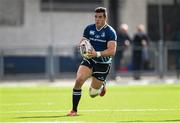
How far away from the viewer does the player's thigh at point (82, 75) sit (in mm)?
15047

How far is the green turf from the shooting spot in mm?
13992

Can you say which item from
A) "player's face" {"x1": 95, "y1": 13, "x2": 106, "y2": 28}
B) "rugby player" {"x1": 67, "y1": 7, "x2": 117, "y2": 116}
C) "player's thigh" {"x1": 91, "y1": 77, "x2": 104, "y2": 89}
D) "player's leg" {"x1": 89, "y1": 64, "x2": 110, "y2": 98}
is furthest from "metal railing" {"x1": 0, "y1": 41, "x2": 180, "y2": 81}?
"player's face" {"x1": 95, "y1": 13, "x2": 106, "y2": 28}

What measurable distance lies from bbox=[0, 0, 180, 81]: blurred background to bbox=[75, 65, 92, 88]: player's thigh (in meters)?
16.8

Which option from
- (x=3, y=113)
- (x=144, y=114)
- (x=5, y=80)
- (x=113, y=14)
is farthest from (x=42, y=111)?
(x=113, y=14)

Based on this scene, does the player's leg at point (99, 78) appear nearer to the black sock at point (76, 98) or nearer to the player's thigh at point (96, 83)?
the player's thigh at point (96, 83)

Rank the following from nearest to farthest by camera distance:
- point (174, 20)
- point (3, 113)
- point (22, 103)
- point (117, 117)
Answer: point (117, 117) < point (3, 113) < point (22, 103) < point (174, 20)

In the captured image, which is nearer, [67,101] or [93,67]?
[93,67]

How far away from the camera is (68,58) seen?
32344 millimetres

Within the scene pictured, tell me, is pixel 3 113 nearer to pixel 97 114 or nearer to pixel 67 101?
pixel 97 114

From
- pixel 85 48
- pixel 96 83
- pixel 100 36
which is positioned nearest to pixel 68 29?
pixel 96 83

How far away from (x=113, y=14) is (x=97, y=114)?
882 inches

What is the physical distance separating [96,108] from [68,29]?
20.2 metres

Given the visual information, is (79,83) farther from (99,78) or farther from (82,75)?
(99,78)

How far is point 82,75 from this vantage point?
49.6 ft
